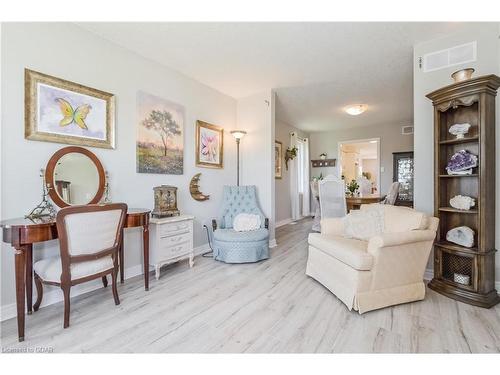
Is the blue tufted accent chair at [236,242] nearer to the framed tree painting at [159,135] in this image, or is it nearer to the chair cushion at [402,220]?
the framed tree painting at [159,135]

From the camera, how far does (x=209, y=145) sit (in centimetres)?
386

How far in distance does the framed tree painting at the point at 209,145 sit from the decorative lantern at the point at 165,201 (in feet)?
2.48

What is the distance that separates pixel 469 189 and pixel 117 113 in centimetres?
374

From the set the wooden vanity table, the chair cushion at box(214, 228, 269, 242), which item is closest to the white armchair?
the chair cushion at box(214, 228, 269, 242)

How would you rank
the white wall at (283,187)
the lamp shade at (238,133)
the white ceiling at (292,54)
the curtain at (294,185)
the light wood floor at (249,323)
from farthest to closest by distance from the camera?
the curtain at (294,185)
the white wall at (283,187)
the lamp shade at (238,133)
the white ceiling at (292,54)
the light wood floor at (249,323)

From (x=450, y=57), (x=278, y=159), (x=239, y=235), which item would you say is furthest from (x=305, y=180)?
(x=450, y=57)

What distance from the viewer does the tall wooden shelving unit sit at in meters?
2.14

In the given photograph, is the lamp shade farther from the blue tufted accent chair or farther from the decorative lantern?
the decorative lantern

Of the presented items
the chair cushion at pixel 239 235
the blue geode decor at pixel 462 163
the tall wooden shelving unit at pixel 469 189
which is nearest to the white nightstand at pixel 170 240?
the chair cushion at pixel 239 235

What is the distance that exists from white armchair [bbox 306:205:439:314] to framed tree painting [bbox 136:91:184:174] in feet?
7.26

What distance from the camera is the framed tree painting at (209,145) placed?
3682mm

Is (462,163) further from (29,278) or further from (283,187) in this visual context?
(283,187)

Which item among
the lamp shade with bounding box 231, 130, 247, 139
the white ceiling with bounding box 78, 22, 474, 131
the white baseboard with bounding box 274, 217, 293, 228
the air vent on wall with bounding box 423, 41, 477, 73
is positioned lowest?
the white baseboard with bounding box 274, 217, 293, 228
